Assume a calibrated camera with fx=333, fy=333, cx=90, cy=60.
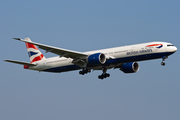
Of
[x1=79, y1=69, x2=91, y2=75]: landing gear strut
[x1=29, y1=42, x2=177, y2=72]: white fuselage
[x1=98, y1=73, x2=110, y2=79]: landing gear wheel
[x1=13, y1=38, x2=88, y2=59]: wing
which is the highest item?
[x1=13, y1=38, x2=88, y2=59]: wing

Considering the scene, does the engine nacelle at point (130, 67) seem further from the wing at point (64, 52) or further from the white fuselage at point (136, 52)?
the wing at point (64, 52)

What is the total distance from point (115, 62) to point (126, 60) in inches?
65.6

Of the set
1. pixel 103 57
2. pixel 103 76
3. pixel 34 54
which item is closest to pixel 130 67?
pixel 103 76

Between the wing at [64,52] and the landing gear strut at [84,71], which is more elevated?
the wing at [64,52]

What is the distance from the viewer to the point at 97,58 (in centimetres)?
4709

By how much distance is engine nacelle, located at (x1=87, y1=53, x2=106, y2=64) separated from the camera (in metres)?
47.0

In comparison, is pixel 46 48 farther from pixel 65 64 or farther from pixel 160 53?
pixel 160 53

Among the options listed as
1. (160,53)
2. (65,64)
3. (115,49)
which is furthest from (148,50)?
(65,64)

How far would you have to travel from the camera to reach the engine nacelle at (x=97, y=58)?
47.0 metres

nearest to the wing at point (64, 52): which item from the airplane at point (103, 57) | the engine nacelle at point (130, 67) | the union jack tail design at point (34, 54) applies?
the airplane at point (103, 57)

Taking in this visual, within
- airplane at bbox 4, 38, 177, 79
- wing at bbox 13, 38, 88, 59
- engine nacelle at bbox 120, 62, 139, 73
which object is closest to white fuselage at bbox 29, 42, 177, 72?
airplane at bbox 4, 38, 177, 79

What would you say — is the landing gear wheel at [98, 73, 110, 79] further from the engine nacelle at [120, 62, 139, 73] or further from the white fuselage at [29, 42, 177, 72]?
the white fuselage at [29, 42, 177, 72]

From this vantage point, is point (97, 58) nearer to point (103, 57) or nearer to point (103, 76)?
point (103, 57)

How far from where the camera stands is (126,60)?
4703 centimetres
